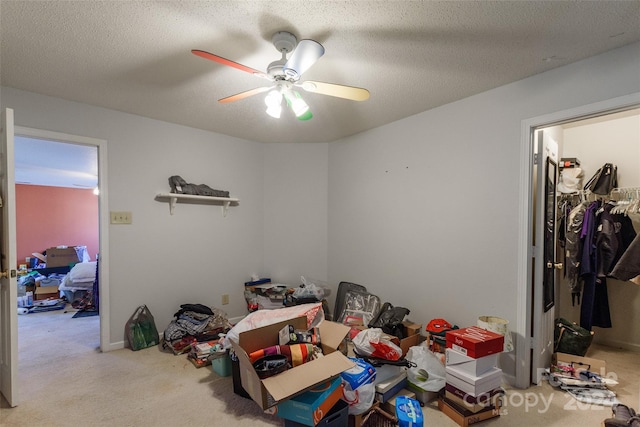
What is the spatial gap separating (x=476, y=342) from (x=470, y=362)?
0.48 ft

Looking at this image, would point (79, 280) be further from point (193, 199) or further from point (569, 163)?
point (569, 163)

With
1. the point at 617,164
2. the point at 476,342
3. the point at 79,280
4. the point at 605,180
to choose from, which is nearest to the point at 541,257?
the point at 476,342

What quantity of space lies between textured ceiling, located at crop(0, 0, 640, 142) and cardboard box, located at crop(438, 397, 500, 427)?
2201mm

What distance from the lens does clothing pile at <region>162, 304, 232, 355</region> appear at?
2.76 m

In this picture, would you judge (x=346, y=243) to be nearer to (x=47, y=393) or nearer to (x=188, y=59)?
(x=188, y=59)

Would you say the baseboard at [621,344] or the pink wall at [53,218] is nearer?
the baseboard at [621,344]

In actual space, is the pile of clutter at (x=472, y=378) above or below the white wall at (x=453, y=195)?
below

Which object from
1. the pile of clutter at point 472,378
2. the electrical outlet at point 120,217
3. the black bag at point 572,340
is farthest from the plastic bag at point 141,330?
the black bag at point 572,340

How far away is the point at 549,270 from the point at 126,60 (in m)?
3.43

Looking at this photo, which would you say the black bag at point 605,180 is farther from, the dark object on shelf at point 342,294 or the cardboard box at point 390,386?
the cardboard box at point 390,386

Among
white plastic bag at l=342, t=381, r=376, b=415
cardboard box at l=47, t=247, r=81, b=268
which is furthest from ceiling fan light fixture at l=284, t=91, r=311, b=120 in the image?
cardboard box at l=47, t=247, r=81, b=268

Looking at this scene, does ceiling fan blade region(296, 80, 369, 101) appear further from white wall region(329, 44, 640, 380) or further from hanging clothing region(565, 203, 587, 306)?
hanging clothing region(565, 203, 587, 306)

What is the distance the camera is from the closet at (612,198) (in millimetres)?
2764

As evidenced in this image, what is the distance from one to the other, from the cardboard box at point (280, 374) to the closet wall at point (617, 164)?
8.97 feet
